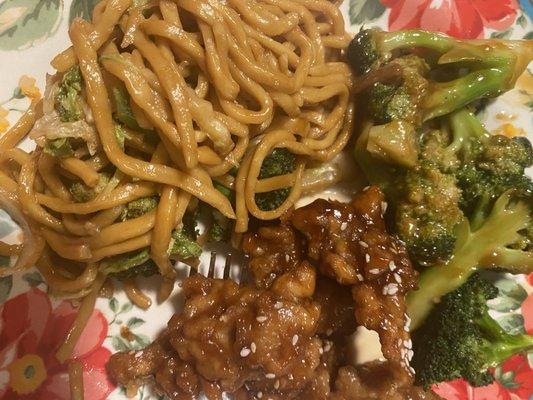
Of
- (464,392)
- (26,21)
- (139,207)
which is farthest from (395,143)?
(26,21)

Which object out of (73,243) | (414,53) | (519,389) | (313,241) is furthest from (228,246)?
(519,389)

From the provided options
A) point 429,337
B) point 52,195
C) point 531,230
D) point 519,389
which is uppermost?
point 52,195

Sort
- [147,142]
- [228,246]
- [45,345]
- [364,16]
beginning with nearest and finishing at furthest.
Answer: [147,142], [45,345], [228,246], [364,16]

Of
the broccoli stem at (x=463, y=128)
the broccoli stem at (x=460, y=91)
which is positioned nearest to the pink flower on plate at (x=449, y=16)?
the broccoli stem at (x=460, y=91)

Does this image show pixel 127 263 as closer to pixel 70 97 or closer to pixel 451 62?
pixel 70 97

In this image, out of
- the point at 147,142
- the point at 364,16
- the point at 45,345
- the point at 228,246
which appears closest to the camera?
the point at 147,142

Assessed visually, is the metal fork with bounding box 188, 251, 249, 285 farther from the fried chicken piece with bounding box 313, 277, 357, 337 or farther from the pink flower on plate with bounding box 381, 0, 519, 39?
the pink flower on plate with bounding box 381, 0, 519, 39

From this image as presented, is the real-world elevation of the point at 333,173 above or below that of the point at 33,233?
below

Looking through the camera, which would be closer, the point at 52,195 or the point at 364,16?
the point at 52,195

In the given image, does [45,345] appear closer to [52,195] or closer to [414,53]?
[52,195]
